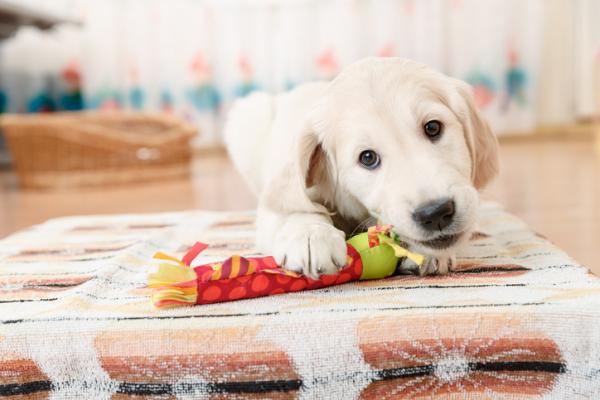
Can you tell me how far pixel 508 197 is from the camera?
2801mm

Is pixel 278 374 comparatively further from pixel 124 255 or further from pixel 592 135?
pixel 592 135

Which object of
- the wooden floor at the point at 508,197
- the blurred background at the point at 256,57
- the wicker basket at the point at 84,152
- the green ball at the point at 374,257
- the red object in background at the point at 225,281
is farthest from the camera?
the blurred background at the point at 256,57

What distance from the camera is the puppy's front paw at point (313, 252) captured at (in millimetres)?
1144

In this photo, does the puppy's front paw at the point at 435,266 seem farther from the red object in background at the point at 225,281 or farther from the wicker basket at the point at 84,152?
the wicker basket at the point at 84,152

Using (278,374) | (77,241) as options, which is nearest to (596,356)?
(278,374)

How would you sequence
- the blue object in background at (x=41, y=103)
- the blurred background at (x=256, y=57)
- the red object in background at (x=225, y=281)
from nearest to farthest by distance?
the red object in background at (x=225, y=281) < the blurred background at (x=256, y=57) < the blue object in background at (x=41, y=103)

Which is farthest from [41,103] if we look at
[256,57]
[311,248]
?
[311,248]

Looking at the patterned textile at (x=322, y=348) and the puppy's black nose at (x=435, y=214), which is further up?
the puppy's black nose at (x=435, y=214)

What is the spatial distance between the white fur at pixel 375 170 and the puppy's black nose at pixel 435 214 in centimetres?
1

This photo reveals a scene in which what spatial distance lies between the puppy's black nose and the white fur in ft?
0.04

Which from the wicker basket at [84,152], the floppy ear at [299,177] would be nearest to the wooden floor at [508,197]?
the wicker basket at [84,152]

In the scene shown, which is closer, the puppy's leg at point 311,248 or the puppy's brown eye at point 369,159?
the puppy's leg at point 311,248

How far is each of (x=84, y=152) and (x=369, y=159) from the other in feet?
9.90

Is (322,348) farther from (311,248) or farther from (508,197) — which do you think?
(508,197)
